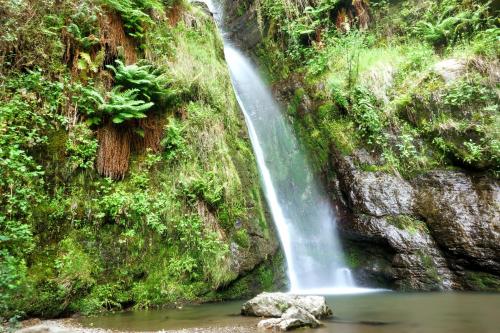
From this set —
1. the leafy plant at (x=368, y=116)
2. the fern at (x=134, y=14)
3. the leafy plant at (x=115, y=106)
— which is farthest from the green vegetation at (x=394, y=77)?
the leafy plant at (x=115, y=106)

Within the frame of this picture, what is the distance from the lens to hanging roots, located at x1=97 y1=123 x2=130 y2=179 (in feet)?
21.3

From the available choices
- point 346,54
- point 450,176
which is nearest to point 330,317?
point 450,176

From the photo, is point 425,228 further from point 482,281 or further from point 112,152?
point 112,152

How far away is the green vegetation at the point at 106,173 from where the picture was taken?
537 cm

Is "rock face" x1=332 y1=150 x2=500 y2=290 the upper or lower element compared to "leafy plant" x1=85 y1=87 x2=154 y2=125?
lower

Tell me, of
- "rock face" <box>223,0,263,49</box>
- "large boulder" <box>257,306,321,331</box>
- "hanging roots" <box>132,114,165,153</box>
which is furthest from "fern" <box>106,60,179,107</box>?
"rock face" <box>223,0,263,49</box>

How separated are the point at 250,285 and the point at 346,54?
756 cm

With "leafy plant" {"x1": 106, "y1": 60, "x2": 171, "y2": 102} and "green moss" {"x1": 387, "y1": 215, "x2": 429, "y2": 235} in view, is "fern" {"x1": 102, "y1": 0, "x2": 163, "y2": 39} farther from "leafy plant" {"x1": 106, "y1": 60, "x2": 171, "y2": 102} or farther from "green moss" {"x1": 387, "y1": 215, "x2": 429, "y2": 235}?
"green moss" {"x1": 387, "y1": 215, "x2": 429, "y2": 235}

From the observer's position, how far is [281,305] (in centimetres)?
499

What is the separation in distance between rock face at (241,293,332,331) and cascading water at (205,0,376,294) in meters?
2.49

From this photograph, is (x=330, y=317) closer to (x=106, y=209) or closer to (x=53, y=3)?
(x=106, y=209)

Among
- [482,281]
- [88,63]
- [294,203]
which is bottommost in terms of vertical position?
[482,281]

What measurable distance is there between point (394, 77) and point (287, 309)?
25.2 feet

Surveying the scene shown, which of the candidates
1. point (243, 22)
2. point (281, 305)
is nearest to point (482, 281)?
point (281, 305)
